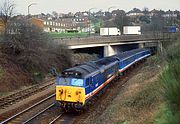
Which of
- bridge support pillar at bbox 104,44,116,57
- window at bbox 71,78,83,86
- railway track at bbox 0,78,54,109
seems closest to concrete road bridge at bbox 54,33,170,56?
bridge support pillar at bbox 104,44,116,57

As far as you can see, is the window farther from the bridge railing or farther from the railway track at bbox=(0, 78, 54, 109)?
the bridge railing

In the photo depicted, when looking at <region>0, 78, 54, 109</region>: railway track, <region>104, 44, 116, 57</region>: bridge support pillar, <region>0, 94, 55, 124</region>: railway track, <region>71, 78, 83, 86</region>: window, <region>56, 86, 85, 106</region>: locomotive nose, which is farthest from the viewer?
<region>104, 44, 116, 57</region>: bridge support pillar

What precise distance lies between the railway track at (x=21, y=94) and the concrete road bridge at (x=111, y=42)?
15665mm

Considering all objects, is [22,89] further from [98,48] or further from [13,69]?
[98,48]

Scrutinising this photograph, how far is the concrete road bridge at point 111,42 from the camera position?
5379 centimetres

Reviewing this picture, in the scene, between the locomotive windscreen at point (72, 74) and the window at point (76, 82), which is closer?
the window at point (76, 82)

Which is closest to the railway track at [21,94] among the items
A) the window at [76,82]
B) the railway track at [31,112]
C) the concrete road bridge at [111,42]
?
the railway track at [31,112]

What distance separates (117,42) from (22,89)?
129 ft

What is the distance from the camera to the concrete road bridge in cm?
5379

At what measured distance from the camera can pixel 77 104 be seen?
19.8 metres

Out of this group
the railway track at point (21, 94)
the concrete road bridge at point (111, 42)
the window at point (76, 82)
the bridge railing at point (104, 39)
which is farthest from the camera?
the concrete road bridge at point (111, 42)

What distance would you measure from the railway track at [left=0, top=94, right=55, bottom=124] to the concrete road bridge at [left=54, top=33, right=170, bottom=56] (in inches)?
→ 916

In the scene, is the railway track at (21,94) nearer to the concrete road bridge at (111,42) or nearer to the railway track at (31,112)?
the railway track at (31,112)

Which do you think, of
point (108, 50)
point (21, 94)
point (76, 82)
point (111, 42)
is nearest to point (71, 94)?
point (76, 82)
